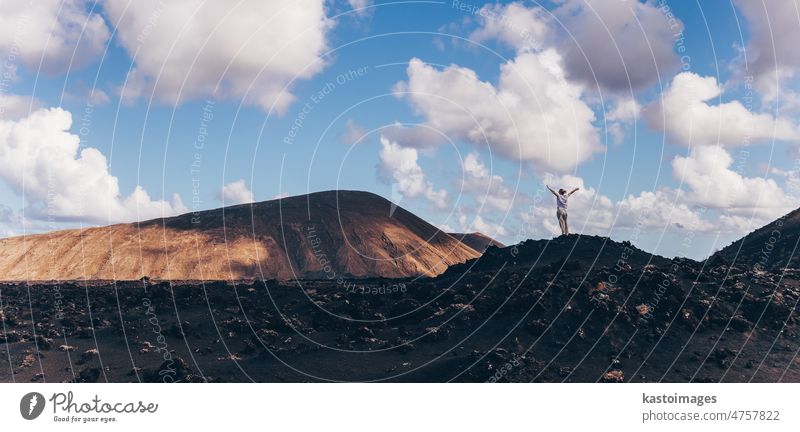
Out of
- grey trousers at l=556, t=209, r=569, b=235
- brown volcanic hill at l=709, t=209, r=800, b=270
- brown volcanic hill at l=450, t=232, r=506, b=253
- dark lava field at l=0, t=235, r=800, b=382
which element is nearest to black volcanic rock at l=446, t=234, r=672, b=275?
dark lava field at l=0, t=235, r=800, b=382

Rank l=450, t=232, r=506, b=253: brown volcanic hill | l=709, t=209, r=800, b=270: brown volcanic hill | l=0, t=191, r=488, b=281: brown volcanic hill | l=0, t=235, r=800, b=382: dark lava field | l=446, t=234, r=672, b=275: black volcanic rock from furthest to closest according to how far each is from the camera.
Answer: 1. l=450, t=232, r=506, b=253: brown volcanic hill
2. l=0, t=191, r=488, b=281: brown volcanic hill
3. l=709, t=209, r=800, b=270: brown volcanic hill
4. l=446, t=234, r=672, b=275: black volcanic rock
5. l=0, t=235, r=800, b=382: dark lava field

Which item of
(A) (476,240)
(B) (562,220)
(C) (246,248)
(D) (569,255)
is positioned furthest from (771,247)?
(A) (476,240)

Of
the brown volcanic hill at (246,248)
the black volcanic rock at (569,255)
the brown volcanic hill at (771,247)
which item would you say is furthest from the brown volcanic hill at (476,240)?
the black volcanic rock at (569,255)

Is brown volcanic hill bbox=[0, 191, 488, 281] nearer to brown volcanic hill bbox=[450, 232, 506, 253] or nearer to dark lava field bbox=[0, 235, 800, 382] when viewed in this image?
brown volcanic hill bbox=[450, 232, 506, 253]

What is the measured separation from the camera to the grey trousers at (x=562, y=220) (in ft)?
122

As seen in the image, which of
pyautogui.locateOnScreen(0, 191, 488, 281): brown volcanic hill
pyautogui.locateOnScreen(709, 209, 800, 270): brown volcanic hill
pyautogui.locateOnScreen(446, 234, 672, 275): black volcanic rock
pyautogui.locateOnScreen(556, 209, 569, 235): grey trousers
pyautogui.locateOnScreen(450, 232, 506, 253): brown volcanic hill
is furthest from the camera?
pyautogui.locateOnScreen(450, 232, 506, 253): brown volcanic hill

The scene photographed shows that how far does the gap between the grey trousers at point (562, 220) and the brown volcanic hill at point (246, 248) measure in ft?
168

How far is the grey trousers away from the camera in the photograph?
37188 millimetres

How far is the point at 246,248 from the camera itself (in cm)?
9269

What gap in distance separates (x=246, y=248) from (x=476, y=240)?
62.9 meters

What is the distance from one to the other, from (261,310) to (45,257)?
71.7 metres

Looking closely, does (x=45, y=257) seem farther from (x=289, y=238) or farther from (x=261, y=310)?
(x=261, y=310)

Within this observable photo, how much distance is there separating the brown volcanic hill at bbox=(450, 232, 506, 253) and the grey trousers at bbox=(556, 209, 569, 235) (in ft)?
300
